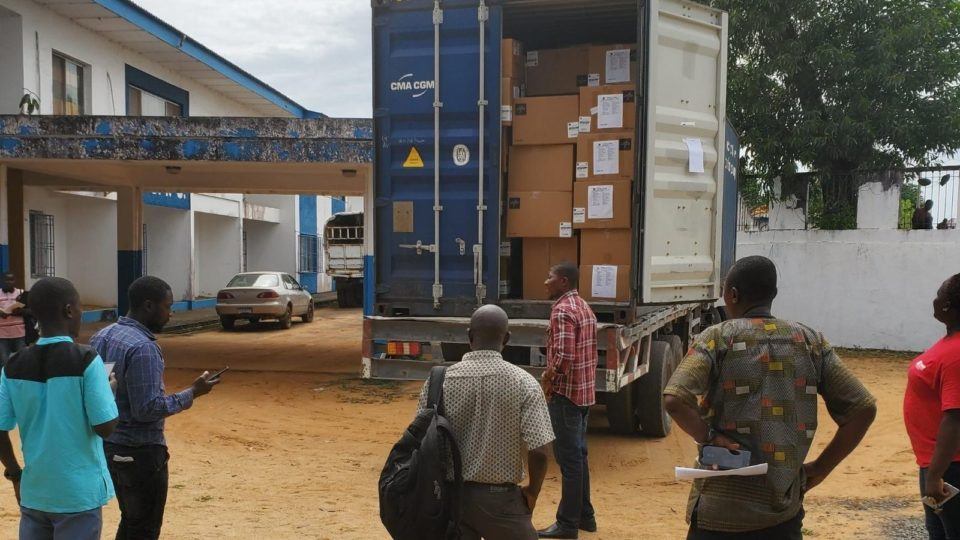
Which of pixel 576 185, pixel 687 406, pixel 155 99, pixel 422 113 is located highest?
pixel 155 99

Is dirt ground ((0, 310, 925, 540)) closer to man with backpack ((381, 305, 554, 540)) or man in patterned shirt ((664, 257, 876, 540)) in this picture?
→ man with backpack ((381, 305, 554, 540))

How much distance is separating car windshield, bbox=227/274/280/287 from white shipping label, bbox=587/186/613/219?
12835 millimetres

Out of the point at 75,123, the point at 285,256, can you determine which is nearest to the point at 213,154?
the point at 75,123

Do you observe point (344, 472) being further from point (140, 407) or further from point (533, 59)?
point (533, 59)

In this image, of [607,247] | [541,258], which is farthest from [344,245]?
[607,247]

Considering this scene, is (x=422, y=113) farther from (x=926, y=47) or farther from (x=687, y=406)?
(x=926, y=47)

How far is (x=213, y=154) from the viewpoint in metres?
10.6

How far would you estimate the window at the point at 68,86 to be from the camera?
15458 mm

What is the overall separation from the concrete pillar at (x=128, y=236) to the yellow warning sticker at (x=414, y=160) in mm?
11227

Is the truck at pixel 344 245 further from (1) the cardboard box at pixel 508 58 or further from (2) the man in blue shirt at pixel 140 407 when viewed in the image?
(2) the man in blue shirt at pixel 140 407

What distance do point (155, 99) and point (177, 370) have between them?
10701 millimetres

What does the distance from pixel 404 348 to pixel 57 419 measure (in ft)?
11.5

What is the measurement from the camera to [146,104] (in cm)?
1917

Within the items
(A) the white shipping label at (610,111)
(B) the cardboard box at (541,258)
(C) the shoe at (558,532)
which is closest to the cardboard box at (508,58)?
(A) the white shipping label at (610,111)
